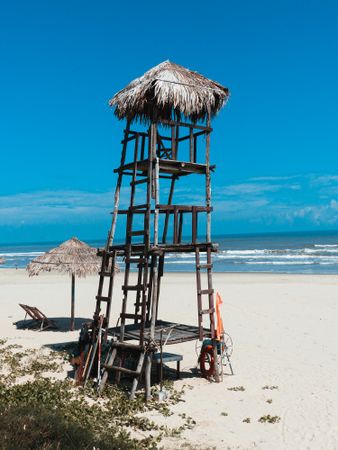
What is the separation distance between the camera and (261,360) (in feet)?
37.3

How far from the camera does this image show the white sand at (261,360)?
7.34 meters

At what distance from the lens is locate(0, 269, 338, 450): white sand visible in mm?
7336

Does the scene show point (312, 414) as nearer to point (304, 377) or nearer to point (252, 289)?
point (304, 377)

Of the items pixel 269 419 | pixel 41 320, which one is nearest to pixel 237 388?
pixel 269 419

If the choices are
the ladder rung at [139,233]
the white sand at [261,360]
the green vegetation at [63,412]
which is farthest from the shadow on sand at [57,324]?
the ladder rung at [139,233]

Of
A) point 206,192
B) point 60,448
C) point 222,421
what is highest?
point 206,192

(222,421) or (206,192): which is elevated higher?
(206,192)

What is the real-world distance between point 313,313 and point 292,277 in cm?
1405

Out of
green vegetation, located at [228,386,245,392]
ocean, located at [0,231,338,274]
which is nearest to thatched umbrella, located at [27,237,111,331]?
green vegetation, located at [228,386,245,392]

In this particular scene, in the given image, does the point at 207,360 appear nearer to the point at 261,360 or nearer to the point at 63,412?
the point at 261,360

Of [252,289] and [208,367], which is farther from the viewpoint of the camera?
[252,289]

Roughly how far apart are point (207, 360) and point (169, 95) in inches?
206

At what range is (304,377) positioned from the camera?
9.99 metres

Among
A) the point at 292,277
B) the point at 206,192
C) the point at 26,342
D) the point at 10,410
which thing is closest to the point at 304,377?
the point at 206,192
